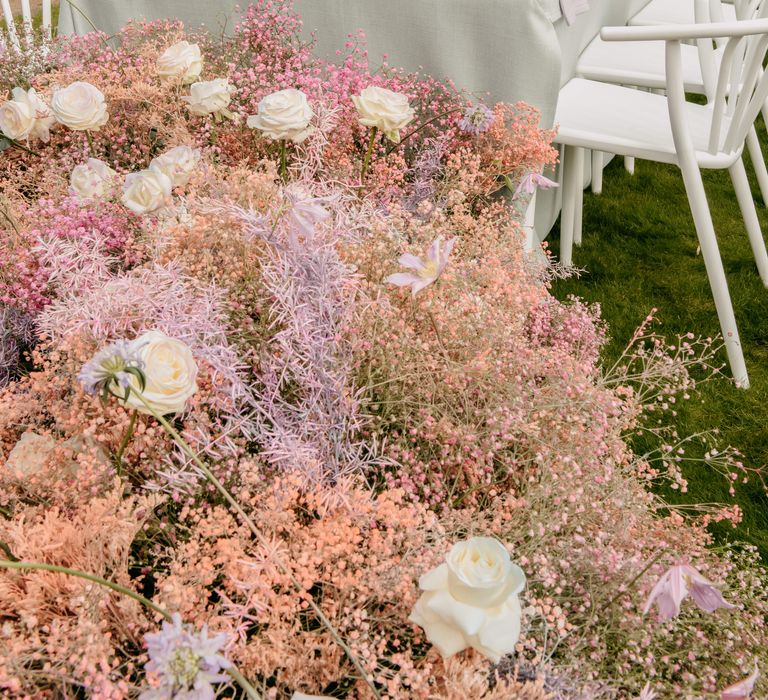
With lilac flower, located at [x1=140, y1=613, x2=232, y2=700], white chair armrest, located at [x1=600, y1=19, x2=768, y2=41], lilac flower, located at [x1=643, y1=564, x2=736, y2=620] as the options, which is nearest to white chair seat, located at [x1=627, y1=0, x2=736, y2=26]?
white chair armrest, located at [x1=600, y1=19, x2=768, y2=41]

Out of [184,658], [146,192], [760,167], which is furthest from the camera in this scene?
[760,167]

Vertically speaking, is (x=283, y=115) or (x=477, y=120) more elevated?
(x=283, y=115)

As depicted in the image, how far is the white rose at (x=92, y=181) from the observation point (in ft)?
4.43

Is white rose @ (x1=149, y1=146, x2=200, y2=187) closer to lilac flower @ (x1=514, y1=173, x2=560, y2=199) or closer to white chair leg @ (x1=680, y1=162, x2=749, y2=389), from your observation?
lilac flower @ (x1=514, y1=173, x2=560, y2=199)

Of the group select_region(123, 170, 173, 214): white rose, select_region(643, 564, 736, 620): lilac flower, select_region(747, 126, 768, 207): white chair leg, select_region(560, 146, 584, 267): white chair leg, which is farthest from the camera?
select_region(747, 126, 768, 207): white chair leg

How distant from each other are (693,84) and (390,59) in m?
1.09

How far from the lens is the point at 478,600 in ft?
2.14

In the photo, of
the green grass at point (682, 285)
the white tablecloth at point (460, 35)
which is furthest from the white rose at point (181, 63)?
the green grass at point (682, 285)

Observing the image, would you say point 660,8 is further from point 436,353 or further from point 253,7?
point 436,353

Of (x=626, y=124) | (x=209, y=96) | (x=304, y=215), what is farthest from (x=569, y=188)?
(x=304, y=215)

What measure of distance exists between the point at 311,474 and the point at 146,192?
2.00 feet

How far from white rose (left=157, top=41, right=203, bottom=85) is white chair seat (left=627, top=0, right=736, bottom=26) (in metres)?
1.87

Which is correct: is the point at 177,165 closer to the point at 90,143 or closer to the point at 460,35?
the point at 90,143

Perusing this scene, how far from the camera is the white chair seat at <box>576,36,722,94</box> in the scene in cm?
226
